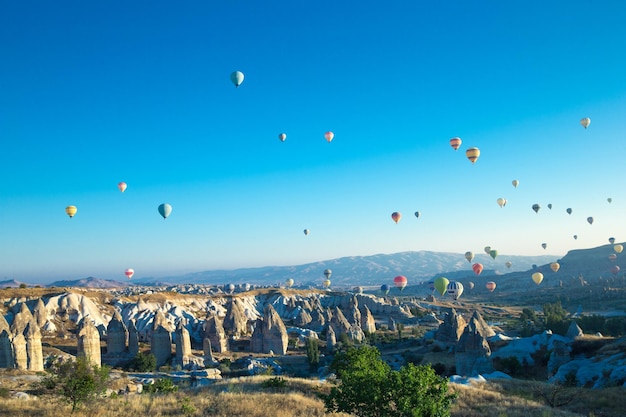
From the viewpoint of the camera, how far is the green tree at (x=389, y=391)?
35.2ft

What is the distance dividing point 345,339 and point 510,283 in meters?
126

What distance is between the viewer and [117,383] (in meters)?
28.5

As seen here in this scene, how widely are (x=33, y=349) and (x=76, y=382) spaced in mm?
25109

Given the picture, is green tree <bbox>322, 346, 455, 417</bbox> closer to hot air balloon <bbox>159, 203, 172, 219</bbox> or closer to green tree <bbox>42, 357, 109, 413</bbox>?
green tree <bbox>42, 357, 109, 413</bbox>

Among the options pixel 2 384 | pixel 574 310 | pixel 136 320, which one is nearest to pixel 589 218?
pixel 574 310

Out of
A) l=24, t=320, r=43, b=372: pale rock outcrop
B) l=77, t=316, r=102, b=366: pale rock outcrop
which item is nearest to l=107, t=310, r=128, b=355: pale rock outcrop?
l=77, t=316, r=102, b=366: pale rock outcrop

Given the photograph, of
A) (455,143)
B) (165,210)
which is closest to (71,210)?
(165,210)

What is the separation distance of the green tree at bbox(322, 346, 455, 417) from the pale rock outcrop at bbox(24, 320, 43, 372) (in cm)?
3070

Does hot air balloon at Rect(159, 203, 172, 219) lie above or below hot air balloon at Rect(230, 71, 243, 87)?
below

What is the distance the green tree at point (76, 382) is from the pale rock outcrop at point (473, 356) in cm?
2478

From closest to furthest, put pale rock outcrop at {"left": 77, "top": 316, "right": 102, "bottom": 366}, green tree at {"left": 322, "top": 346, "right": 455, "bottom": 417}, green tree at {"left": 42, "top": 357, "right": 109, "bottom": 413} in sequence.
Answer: green tree at {"left": 322, "top": 346, "right": 455, "bottom": 417}, green tree at {"left": 42, "top": 357, "right": 109, "bottom": 413}, pale rock outcrop at {"left": 77, "top": 316, "right": 102, "bottom": 366}

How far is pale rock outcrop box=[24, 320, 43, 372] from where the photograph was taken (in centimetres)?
3462

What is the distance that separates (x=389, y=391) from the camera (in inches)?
447

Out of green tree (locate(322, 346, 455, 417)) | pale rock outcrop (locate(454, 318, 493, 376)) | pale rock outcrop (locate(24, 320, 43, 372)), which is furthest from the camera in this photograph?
pale rock outcrop (locate(24, 320, 43, 372))
